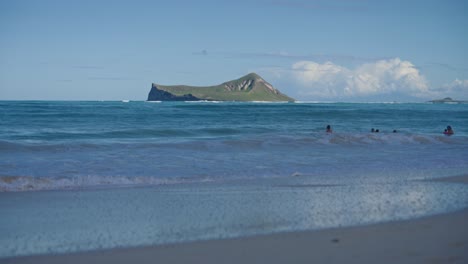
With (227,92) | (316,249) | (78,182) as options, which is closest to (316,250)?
(316,249)

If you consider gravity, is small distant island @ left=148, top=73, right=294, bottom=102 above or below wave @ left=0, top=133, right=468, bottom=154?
above

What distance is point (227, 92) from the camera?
148m

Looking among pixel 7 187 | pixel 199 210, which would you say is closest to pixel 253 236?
pixel 199 210

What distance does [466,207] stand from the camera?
782cm

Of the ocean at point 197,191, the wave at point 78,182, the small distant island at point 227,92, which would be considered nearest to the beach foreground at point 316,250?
the ocean at point 197,191

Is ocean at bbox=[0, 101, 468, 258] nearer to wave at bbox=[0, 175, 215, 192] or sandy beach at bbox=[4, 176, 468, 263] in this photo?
wave at bbox=[0, 175, 215, 192]

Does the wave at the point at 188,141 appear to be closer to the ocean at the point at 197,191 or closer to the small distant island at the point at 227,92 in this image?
the ocean at the point at 197,191

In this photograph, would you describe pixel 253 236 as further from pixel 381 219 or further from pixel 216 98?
pixel 216 98

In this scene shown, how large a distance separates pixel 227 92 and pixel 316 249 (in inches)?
5629

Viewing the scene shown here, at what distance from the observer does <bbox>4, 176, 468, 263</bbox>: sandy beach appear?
5254 millimetres

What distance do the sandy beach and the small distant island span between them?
128 metres

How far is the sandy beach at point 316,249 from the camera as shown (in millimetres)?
5254

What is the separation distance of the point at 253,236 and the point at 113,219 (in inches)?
86.7

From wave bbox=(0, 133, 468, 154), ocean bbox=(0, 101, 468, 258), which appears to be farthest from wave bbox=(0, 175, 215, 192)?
wave bbox=(0, 133, 468, 154)
